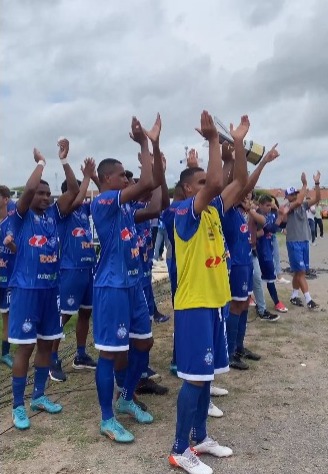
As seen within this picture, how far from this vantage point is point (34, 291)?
183 inches

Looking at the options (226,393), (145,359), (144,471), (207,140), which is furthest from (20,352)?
(207,140)

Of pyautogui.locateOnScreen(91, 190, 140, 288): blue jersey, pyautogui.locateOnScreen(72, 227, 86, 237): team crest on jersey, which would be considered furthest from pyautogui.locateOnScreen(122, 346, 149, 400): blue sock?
pyautogui.locateOnScreen(72, 227, 86, 237): team crest on jersey

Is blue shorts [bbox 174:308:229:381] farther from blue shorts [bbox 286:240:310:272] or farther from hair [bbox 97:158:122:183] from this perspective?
blue shorts [bbox 286:240:310:272]

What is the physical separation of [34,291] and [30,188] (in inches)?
36.8

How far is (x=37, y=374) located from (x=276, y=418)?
2266 millimetres

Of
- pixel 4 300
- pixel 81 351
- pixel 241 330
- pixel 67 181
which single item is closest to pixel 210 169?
pixel 67 181

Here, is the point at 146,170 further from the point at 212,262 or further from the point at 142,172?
the point at 212,262

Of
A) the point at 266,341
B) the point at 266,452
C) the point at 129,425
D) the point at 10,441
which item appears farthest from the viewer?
the point at 266,341

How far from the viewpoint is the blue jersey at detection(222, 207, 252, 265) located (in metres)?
5.91

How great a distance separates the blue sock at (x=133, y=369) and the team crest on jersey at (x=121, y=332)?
0.46 m

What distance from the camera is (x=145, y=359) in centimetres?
466

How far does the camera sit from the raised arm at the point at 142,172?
13.4 ft

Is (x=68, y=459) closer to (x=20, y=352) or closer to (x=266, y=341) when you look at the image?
(x=20, y=352)

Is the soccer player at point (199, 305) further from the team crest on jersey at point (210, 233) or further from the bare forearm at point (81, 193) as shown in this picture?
the bare forearm at point (81, 193)
